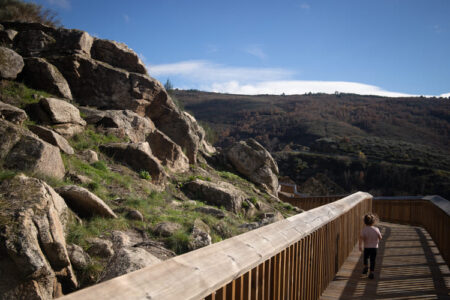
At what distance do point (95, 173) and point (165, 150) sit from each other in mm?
4564

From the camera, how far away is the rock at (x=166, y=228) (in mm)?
6633

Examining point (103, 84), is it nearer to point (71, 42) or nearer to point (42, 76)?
point (71, 42)

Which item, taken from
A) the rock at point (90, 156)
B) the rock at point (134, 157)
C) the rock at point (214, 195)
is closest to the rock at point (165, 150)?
the rock at point (214, 195)

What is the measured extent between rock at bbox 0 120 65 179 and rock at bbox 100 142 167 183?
335cm

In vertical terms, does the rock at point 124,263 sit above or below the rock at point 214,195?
above

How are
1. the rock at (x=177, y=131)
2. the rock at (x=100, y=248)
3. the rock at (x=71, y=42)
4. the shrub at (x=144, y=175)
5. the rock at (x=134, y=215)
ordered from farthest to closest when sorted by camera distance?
1. the rock at (x=177, y=131)
2. the rock at (x=71, y=42)
3. the shrub at (x=144, y=175)
4. the rock at (x=134, y=215)
5. the rock at (x=100, y=248)

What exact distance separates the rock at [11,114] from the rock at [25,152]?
4.73 ft

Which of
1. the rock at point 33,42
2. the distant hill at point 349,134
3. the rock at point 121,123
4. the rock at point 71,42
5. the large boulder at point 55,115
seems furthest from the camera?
the distant hill at point 349,134

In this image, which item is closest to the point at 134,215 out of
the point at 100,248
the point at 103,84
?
the point at 100,248

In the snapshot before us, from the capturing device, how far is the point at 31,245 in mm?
3885

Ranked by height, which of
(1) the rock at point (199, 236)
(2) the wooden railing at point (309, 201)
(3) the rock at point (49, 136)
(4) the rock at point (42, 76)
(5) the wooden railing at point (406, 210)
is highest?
(4) the rock at point (42, 76)

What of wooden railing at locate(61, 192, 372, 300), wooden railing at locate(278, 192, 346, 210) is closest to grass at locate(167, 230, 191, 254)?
wooden railing at locate(61, 192, 372, 300)

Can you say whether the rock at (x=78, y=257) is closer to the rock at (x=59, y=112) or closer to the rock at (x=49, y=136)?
the rock at (x=49, y=136)

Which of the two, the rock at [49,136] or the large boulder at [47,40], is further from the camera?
the large boulder at [47,40]
